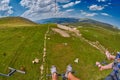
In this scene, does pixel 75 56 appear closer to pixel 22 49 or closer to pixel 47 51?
pixel 47 51

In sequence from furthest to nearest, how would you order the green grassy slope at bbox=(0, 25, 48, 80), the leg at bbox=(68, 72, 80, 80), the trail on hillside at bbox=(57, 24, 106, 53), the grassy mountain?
the trail on hillside at bbox=(57, 24, 106, 53) < the green grassy slope at bbox=(0, 25, 48, 80) < the grassy mountain < the leg at bbox=(68, 72, 80, 80)

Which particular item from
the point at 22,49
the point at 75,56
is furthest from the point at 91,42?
the point at 22,49

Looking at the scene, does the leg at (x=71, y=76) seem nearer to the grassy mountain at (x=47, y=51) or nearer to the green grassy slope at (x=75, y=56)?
the grassy mountain at (x=47, y=51)

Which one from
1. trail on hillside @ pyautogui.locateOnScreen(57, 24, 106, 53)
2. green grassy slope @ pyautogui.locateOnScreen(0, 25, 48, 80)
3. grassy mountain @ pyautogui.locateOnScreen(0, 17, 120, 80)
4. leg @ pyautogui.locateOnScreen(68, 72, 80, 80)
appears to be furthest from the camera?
trail on hillside @ pyautogui.locateOnScreen(57, 24, 106, 53)

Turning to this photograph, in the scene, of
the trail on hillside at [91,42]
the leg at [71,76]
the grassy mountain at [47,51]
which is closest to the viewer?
the leg at [71,76]

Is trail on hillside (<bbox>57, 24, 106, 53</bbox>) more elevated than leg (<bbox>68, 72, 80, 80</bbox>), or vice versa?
leg (<bbox>68, 72, 80, 80</bbox>)

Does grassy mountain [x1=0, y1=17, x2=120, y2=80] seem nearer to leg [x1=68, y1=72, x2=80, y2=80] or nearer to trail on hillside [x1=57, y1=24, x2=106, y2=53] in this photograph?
trail on hillside [x1=57, y1=24, x2=106, y2=53]

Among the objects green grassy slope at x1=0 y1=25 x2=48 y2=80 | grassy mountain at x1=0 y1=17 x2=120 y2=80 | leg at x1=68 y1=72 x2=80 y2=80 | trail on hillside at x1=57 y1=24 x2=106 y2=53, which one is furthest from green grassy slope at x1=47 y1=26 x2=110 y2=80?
leg at x1=68 y1=72 x2=80 y2=80

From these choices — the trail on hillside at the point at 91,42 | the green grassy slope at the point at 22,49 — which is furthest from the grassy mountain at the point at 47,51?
the trail on hillside at the point at 91,42
